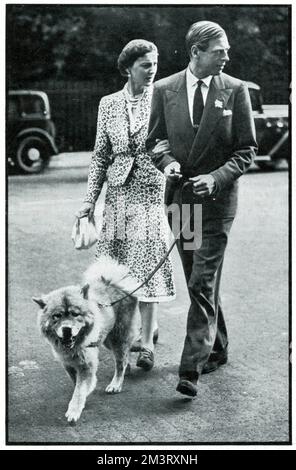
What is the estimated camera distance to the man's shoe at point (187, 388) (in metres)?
4.63

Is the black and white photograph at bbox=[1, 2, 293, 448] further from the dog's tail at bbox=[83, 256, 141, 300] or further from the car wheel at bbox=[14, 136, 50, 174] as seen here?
the car wheel at bbox=[14, 136, 50, 174]

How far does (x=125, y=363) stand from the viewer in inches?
197

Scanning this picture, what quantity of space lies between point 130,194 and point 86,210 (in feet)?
1.17

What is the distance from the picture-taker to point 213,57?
4.55 m

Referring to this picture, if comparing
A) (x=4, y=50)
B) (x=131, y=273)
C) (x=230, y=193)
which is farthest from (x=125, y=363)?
(x=4, y=50)

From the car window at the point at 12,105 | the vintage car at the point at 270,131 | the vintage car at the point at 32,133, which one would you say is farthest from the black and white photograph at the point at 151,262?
the vintage car at the point at 270,131

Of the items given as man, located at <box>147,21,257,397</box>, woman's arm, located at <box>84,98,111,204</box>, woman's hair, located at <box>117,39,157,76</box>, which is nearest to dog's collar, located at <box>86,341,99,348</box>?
man, located at <box>147,21,257,397</box>

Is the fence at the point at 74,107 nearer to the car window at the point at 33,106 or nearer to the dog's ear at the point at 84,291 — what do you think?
the car window at the point at 33,106

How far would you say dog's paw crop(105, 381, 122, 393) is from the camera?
4902 millimetres

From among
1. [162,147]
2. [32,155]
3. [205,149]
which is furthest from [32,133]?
[205,149]

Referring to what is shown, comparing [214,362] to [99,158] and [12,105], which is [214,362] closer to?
[99,158]

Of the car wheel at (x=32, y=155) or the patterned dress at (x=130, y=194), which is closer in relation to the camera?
the patterned dress at (x=130, y=194)

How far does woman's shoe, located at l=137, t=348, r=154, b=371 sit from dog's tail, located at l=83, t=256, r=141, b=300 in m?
0.58

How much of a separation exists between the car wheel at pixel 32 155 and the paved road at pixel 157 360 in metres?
0.16
